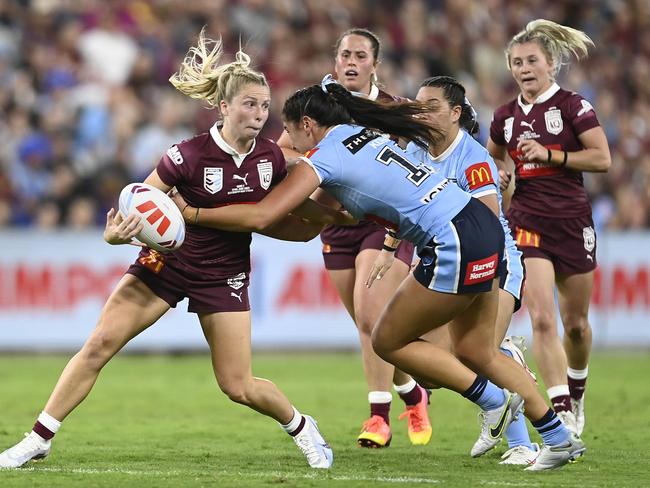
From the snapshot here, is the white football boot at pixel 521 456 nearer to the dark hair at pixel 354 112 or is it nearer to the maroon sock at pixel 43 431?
the dark hair at pixel 354 112

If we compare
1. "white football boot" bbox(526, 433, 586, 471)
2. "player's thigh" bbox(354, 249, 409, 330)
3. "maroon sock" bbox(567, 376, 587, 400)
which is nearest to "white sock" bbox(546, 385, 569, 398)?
"maroon sock" bbox(567, 376, 587, 400)

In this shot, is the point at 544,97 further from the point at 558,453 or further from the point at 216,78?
the point at 558,453

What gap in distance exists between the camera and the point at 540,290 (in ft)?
27.7

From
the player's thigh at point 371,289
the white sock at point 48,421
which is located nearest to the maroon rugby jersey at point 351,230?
the player's thigh at point 371,289

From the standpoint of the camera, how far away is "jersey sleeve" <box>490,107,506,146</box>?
28.9 ft

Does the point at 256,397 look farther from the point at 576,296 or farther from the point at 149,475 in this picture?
the point at 576,296

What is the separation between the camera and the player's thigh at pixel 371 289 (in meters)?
8.37

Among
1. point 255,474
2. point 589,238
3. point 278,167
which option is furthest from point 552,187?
point 255,474

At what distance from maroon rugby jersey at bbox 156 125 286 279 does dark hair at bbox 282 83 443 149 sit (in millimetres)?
343

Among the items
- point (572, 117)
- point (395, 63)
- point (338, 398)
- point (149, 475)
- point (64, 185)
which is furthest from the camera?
point (395, 63)

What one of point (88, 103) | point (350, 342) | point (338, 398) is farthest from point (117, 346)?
point (88, 103)

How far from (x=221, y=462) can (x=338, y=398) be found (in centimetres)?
395

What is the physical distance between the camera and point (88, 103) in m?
16.0

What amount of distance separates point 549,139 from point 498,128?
0.42 m
